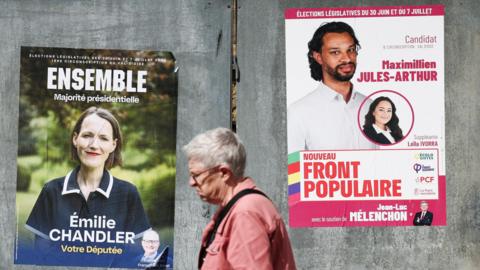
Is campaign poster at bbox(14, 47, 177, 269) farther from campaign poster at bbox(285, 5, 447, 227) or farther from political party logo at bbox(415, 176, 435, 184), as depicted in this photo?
political party logo at bbox(415, 176, 435, 184)

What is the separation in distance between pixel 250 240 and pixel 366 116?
3422 mm

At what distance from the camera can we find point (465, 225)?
6820mm

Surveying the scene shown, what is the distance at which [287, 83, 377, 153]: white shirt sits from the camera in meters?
6.86

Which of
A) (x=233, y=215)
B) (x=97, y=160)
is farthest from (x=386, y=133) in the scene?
(x=233, y=215)

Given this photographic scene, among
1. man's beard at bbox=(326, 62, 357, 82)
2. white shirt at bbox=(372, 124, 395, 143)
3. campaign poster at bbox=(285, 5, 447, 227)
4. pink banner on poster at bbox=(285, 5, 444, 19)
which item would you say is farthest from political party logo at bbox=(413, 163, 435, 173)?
pink banner on poster at bbox=(285, 5, 444, 19)

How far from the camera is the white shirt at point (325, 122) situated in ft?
22.5

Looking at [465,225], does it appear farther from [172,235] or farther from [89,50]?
[89,50]

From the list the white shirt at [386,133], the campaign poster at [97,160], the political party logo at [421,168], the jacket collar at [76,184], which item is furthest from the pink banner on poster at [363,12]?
the jacket collar at [76,184]

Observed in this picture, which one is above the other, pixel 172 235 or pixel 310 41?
pixel 310 41

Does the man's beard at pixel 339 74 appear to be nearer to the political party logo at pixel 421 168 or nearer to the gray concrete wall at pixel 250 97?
the gray concrete wall at pixel 250 97

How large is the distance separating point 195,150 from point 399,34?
344 cm

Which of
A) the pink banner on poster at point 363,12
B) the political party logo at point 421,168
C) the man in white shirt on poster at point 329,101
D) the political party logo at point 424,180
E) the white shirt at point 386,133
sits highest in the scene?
the pink banner on poster at point 363,12

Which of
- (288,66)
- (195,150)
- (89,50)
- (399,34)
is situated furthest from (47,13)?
(195,150)

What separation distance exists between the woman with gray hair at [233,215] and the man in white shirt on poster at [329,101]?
9.75 ft
